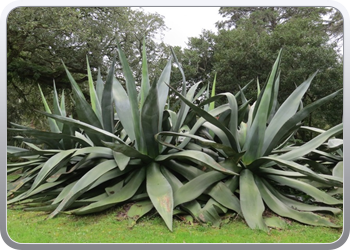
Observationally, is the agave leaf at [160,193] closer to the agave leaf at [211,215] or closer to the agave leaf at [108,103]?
the agave leaf at [211,215]

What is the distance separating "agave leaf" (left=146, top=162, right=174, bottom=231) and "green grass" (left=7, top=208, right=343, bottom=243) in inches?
3.9

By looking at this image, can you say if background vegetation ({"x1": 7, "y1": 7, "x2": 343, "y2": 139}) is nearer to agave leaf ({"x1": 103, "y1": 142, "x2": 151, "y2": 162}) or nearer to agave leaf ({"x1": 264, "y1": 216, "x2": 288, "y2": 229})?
agave leaf ({"x1": 264, "y1": 216, "x2": 288, "y2": 229})

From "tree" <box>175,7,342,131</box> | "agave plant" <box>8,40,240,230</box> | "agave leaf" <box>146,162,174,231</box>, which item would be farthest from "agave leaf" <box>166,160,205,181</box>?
"tree" <box>175,7,342,131</box>

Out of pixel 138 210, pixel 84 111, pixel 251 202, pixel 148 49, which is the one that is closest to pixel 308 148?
pixel 251 202

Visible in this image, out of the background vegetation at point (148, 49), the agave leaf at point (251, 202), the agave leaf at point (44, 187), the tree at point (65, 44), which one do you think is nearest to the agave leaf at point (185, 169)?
the agave leaf at point (251, 202)

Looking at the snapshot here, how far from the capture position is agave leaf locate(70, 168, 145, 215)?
237 centimetres

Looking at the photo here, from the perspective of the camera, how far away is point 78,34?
7.66 meters

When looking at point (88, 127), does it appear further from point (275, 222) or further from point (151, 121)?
point (275, 222)

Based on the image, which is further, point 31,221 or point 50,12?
point 50,12

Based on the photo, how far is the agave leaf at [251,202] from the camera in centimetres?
223

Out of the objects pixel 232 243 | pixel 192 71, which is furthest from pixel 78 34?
pixel 232 243

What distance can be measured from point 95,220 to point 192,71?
7.53 m

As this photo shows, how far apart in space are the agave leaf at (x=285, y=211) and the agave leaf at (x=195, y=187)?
1.09ft
